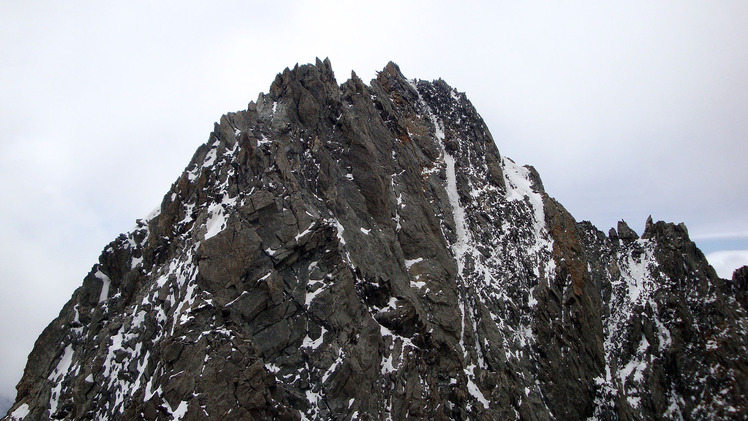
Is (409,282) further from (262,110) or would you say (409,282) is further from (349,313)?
(262,110)

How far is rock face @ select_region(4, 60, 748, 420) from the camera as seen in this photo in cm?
2236

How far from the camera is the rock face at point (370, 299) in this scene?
22359mm

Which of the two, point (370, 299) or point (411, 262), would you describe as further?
point (411, 262)

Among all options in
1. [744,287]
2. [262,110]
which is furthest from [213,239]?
[744,287]

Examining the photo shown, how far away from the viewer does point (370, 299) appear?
27375 millimetres

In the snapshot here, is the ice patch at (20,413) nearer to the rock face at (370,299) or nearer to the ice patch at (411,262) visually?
the rock face at (370,299)

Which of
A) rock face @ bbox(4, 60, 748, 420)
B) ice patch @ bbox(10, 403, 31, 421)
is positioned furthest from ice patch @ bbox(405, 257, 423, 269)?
ice patch @ bbox(10, 403, 31, 421)

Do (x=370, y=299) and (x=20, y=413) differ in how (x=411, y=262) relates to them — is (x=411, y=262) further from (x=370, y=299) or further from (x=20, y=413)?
(x=20, y=413)

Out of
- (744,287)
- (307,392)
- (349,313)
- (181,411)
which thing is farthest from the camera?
(744,287)

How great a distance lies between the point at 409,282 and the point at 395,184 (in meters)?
10.1

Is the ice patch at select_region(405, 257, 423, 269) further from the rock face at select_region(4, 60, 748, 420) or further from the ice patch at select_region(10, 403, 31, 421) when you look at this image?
the ice patch at select_region(10, 403, 31, 421)

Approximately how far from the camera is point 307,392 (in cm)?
2219

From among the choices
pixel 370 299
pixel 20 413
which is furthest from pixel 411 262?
pixel 20 413

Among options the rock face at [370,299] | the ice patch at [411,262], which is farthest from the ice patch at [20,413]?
the ice patch at [411,262]
